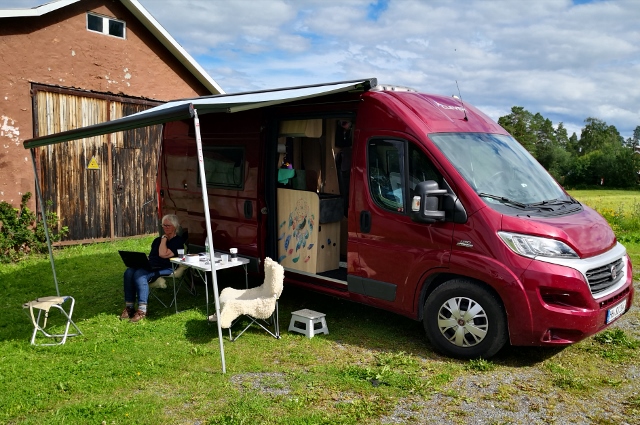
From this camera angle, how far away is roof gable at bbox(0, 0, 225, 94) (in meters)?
9.86

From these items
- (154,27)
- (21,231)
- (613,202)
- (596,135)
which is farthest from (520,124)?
(21,231)

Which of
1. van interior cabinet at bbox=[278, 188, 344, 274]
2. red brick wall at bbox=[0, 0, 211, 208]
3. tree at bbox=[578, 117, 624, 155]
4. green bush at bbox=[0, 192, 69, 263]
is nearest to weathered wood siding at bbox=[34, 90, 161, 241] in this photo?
red brick wall at bbox=[0, 0, 211, 208]

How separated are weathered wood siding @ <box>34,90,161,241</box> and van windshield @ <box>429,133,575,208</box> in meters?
8.06

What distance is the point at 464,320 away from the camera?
514 centimetres

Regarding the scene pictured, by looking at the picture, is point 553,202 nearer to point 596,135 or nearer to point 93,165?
point 93,165

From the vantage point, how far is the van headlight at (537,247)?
479 cm

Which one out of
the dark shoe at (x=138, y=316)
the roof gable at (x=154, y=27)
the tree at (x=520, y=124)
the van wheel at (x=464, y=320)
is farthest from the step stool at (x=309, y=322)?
the tree at (x=520, y=124)

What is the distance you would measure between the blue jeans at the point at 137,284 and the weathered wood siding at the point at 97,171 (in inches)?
194

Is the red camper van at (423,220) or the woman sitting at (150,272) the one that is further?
the woman sitting at (150,272)

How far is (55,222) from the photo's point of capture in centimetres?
1063

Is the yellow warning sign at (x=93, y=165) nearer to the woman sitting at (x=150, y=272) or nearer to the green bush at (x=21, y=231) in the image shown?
the green bush at (x=21, y=231)

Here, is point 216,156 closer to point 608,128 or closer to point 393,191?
point 393,191

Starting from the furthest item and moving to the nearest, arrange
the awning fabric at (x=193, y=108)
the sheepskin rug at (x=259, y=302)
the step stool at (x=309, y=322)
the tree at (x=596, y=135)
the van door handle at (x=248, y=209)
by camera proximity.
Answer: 1. the tree at (x=596, y=135)
2. the van door handle at (x=248, y=209)
3. the step stool at (x=309, y=322)
4. the sheepskin rug at (x=259, y=302)
5. the awning fabric at (x=193, y=108)

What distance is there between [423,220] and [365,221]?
795 mm
